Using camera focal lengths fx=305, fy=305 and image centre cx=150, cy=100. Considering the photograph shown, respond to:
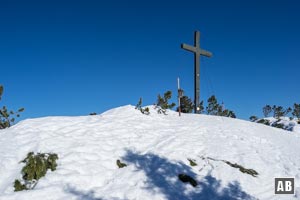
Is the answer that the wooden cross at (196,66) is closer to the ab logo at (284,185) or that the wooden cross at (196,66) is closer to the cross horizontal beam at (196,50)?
the cross horizontal beam at (196,50)

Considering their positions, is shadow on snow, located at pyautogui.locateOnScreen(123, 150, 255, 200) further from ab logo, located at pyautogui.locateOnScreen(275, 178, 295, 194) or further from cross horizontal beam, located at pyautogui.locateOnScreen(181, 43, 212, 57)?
cross horizontal beam, located at pyautogui.locateOnScreen(181, 43, 212, 57)

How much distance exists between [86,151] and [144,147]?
2.14 meters

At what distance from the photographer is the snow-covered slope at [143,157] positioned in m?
7.81

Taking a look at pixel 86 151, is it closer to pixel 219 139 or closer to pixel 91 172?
pixel 91 172

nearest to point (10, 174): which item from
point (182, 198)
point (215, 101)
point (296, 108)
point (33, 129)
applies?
point (33, 129)

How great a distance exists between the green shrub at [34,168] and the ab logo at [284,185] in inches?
249

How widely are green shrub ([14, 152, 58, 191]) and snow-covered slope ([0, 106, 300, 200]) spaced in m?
0.17

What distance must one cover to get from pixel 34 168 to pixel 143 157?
11.2 feet


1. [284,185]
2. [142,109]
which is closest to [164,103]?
[142,109]

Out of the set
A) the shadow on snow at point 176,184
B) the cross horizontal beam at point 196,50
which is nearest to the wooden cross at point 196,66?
the cross horizontal beam at point 196,50

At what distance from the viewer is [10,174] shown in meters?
8.06

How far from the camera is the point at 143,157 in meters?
9.90

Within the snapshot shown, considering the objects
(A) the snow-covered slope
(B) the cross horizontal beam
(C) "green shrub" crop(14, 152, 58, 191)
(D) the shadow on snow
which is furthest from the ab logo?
(B) the cross horizontal beam

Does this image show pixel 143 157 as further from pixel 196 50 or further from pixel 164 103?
pixel 196 50
